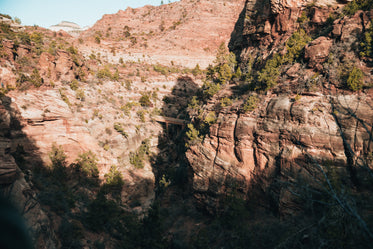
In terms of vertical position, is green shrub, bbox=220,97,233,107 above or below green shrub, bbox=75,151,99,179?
above

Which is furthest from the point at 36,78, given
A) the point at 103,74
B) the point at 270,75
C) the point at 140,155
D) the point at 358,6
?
the point at 358,6

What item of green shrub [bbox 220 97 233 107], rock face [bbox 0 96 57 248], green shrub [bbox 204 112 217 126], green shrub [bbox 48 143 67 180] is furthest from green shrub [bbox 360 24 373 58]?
green shrub [bbox 48 143 67 180]

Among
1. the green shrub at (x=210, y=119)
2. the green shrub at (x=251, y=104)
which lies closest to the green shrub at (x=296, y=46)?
the green shrub at (x=251, y=104)

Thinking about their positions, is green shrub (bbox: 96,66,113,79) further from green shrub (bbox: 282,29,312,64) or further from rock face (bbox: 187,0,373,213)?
green shrub (bbox: 282,29,312,64)

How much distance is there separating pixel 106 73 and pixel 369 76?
3643 centimetres

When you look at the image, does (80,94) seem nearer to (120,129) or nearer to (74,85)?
(74,85)

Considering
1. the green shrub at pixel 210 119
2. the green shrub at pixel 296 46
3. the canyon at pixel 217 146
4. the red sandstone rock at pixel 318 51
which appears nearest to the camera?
the canyon at pixel 217 146

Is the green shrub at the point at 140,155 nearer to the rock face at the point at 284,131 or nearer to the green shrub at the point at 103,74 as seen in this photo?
the rock face at the point at 284,131

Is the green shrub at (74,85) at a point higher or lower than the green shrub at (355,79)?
lower

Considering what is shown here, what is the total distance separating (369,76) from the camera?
42.6 ft

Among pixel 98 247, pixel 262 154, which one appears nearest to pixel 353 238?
pixel 262 154

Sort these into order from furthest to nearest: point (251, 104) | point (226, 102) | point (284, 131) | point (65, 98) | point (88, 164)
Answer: point (65, 98), point (88, 164), point (226, 102), point (251, 104), point (284, 131)

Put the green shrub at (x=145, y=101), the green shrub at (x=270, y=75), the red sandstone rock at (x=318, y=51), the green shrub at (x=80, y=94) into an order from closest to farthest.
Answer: the red sandstone rock at (x=318, y=51), the green shrub at (x=270, y=75), the green shrub at (x=80, y=94), the green shrub at (x=145, y=101)

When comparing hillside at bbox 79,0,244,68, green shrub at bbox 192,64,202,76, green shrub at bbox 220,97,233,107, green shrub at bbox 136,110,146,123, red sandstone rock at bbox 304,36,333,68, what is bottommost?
green shrub at bbox 136,110,146,123
